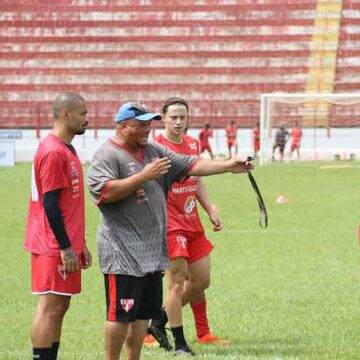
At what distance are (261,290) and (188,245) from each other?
2.90m

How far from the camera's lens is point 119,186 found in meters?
6.41

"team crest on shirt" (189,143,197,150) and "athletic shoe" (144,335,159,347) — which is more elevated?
"team crest on shirt" (189,143,197,150)

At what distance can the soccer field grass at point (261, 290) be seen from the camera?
8.35 meters

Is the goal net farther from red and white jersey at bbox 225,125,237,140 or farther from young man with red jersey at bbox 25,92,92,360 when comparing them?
young man with red jersey at bbox 25,92,92,360

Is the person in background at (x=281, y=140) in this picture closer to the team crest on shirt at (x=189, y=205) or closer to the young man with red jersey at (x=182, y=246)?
the young man with red jersey at (x=182, y=246)

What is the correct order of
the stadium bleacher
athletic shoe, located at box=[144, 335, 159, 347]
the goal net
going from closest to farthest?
athletic shoe, located at box=[144, 335, 159, 347] → the goal net → the stadium bleacher

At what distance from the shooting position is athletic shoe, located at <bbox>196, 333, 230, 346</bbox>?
8.51 metres

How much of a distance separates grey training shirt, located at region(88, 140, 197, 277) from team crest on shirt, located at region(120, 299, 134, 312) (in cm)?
17

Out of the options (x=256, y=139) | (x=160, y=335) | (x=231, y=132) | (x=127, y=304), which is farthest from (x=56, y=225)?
(x=231, y=132)

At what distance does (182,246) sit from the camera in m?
8.33

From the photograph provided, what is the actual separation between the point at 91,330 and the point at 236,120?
3963 cm

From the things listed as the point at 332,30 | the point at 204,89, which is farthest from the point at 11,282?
the point at 332,30

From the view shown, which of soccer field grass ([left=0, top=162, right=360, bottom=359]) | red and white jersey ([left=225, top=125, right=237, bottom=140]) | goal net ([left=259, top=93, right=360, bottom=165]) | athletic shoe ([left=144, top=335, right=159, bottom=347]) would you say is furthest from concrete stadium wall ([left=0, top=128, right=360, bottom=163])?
athletic shoe ([left=144, top=335, right=159, bottom=347])

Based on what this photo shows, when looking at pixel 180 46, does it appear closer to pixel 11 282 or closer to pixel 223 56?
pixel 223 56
